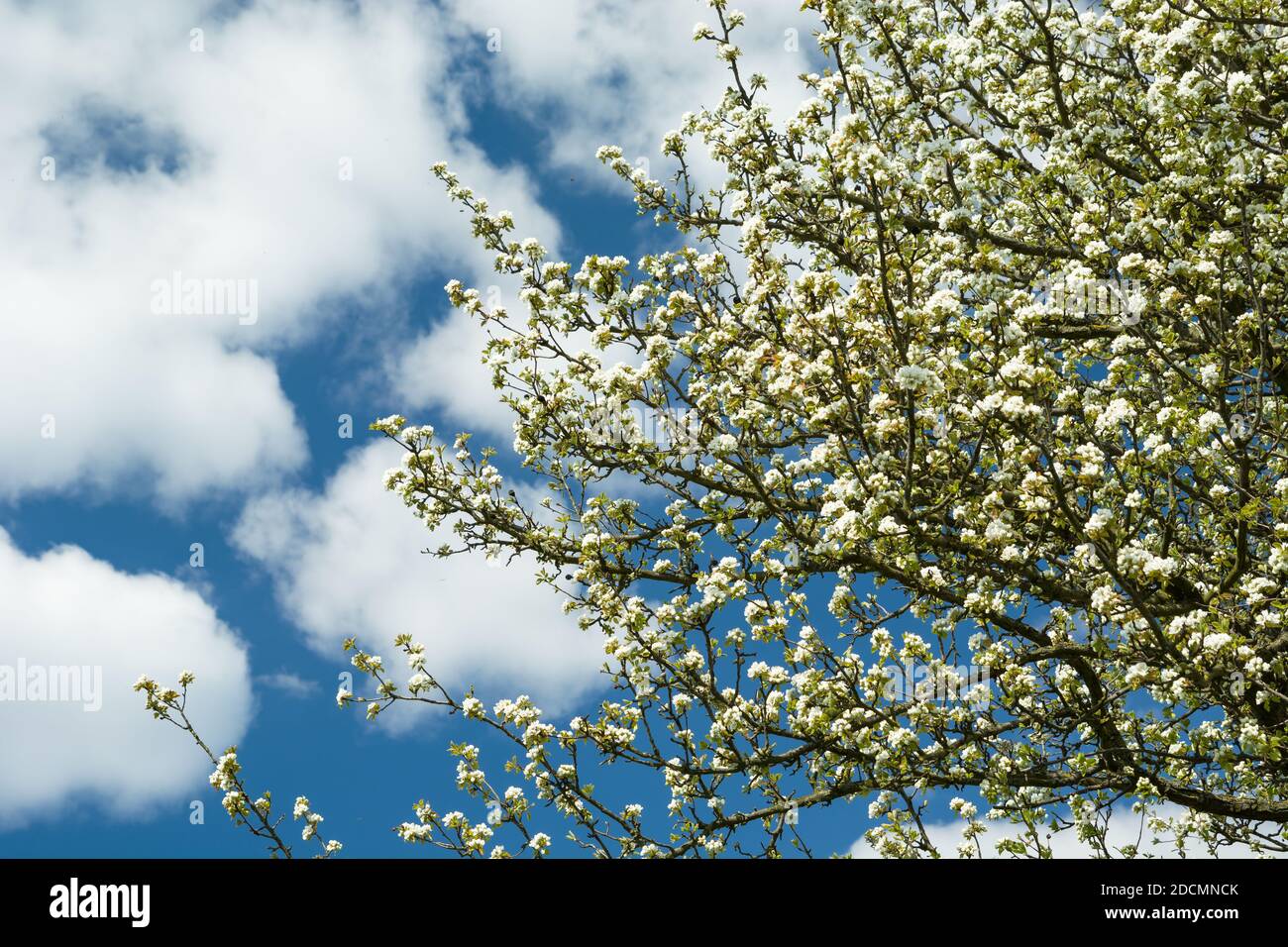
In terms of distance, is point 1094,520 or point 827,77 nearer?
point 1094,520

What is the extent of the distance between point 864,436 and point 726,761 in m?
3.53

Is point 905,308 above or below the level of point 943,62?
below

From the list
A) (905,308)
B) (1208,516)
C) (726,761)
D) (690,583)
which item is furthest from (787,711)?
(1208,516)

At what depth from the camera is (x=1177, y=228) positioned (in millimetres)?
9750

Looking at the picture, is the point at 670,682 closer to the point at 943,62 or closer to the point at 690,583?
the point at 690,583

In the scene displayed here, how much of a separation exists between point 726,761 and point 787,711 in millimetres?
748

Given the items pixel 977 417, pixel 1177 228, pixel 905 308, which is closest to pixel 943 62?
pixel 1177 228

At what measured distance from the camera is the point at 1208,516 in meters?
11.4

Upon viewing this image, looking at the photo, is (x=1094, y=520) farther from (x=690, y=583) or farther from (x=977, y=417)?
(x=690, y=583)
